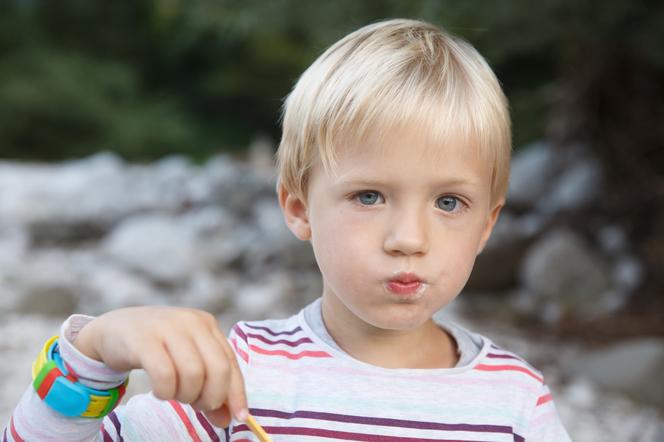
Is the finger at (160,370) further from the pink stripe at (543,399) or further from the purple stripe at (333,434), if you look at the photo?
the pink stripe at (543,399)

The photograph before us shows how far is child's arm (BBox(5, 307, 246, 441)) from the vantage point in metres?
0.82

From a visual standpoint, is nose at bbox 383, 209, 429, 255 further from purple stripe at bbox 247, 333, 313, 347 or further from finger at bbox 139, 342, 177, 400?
finger at bbox 139, 342, 177, 400

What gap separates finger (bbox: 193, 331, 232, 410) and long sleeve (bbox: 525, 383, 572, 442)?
0.45 metres

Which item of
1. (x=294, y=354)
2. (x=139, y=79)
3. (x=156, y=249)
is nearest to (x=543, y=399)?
(x=294, y=354)

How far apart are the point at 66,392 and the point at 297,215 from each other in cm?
41

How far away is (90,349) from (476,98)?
542 millimetres

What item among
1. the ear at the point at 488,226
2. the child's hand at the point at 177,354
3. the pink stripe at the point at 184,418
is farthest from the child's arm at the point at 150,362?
the ear at the point at 488,226

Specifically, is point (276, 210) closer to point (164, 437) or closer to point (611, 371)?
point (611, 371)

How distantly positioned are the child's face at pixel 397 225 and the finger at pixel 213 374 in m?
0.24

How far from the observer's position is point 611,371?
2.75 m

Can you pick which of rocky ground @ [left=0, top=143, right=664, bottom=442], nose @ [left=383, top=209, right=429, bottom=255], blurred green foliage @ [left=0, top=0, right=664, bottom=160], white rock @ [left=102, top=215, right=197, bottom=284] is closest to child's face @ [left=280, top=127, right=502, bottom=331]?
nose @ [left=383, top=209, right=429, bottom=255]

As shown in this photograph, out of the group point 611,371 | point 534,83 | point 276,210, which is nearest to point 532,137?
point 534,83

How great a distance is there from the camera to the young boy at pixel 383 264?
103 cm

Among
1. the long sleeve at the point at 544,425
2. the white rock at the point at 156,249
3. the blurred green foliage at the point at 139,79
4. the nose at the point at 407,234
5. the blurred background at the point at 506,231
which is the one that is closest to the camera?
the nose at the point at 407,234
